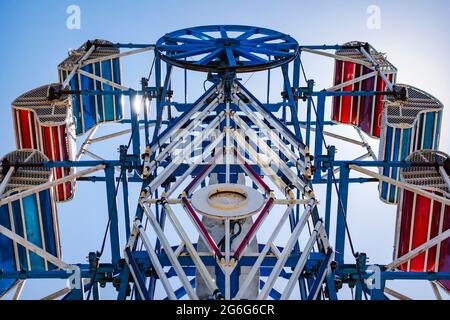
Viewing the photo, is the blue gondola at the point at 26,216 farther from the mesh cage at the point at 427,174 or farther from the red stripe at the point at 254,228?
the mesh cage at the point at 427,174

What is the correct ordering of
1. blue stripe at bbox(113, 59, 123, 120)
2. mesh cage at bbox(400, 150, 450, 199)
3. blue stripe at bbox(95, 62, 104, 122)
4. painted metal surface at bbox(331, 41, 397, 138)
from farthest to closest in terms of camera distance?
blue stripe at bbox(113, 59, 123, 120), blue stripe at bbox(95, 62, 104, 122), painted metal surface at bbox(331, 41, 397, 138), mesh cage at bbox(400, 150, 450, 199)

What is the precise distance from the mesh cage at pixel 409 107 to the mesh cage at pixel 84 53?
460 inches

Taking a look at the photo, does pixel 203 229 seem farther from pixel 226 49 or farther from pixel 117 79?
pixel 117 79

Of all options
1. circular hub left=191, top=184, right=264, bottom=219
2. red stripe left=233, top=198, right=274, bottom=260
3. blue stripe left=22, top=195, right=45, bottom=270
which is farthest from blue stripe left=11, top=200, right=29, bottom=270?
red stripe left=233, top=198, right=274, bottom=260

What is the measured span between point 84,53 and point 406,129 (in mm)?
13730

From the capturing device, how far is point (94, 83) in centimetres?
2258

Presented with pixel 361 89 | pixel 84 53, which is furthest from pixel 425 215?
pixel 84 53

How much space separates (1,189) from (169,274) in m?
4.60

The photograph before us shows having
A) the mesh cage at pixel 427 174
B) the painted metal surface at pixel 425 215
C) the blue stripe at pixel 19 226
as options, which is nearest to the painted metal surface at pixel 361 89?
the mesh cage at pixel 427 174

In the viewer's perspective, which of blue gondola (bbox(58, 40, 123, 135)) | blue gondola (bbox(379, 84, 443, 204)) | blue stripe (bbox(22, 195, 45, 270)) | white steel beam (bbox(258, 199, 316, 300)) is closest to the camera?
white steel beam (bbox(258, 199, 316, 300))

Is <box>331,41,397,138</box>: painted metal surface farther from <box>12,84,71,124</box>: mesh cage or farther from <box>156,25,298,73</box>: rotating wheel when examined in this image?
<box>12,84,71,124</box>: mesh cage

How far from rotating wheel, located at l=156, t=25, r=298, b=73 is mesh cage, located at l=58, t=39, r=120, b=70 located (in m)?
5.99

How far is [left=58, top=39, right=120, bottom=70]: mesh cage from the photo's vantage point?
21266 millimetres

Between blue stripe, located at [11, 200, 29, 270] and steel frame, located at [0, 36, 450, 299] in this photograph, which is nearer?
steel frame, located at [0, 36, 450, 299]
